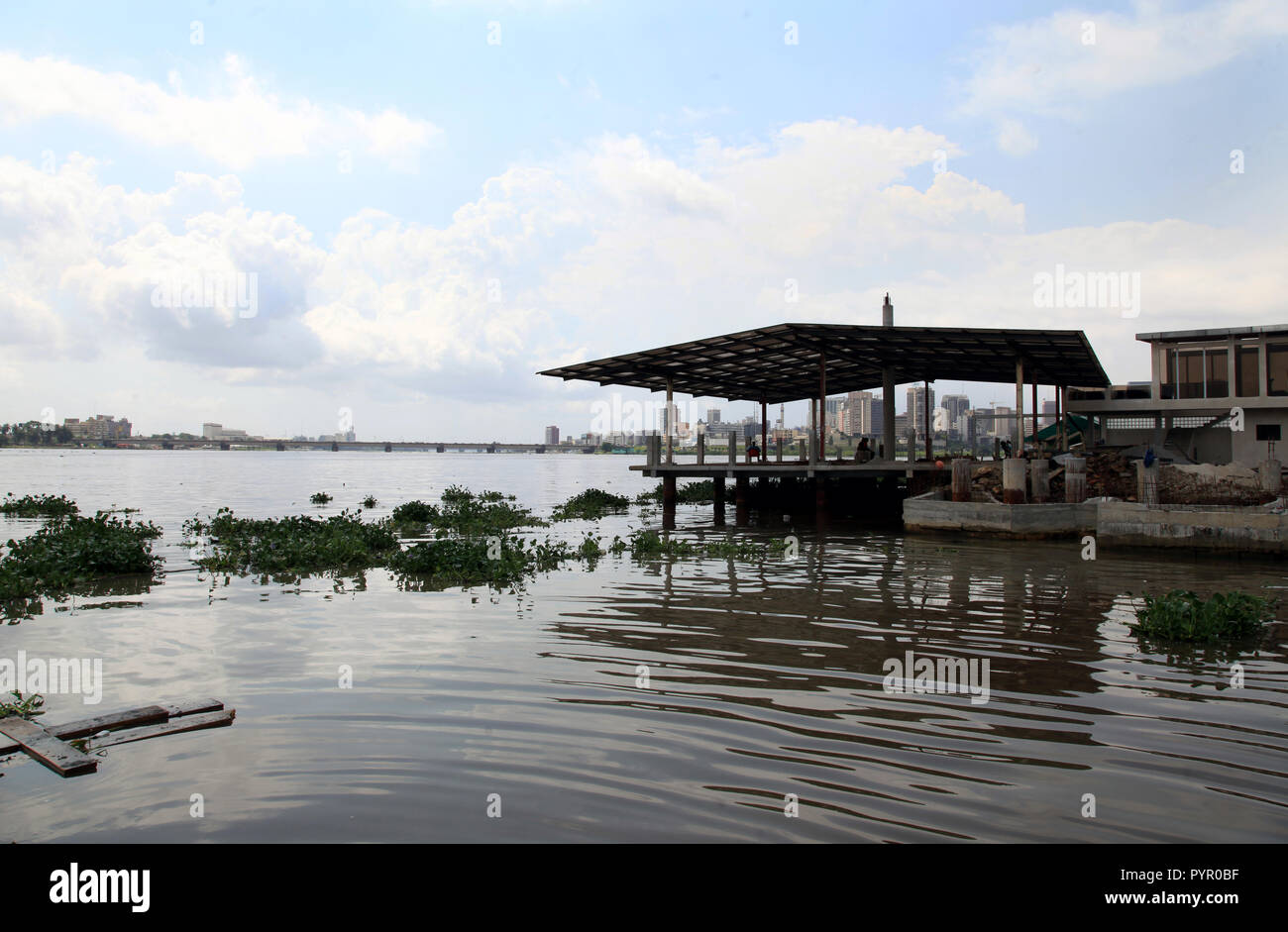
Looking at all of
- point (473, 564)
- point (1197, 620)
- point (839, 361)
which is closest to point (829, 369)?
point (839, 361)

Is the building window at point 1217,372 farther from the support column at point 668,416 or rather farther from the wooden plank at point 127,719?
the wooden plank at point 127,719

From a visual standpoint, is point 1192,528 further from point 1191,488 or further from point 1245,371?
point 1245,371

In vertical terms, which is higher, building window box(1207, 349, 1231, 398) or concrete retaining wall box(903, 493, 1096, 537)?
building window box(1207, 349, 1231, 398)

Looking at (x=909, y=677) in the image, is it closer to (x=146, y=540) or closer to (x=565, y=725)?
(x=565, y=725)

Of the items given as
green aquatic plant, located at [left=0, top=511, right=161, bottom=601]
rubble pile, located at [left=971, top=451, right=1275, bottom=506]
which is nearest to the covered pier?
rubble pile, located at [left=971, top=451, right=1275, bottom=506]

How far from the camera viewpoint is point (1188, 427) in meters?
36.5

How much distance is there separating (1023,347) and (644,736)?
24095 millimetres

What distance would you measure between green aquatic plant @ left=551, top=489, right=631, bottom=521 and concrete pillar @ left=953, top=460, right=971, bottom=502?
12789mm

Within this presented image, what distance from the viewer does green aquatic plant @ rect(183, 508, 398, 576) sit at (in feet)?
53.4

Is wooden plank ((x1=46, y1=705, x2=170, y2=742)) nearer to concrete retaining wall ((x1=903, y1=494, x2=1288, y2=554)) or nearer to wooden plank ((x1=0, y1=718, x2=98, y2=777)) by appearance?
wooden plank ((x1=0, y1=718, x2=98, y2=777))

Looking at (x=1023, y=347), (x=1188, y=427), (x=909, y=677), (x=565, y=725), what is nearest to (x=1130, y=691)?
(x=909, y=677)

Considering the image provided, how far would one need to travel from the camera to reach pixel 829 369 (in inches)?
1326

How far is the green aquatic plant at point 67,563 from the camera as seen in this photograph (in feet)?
43.8
